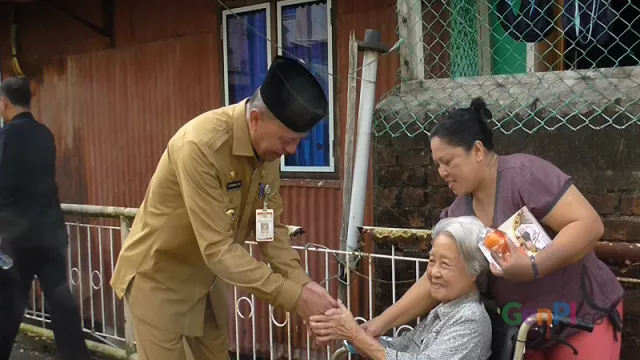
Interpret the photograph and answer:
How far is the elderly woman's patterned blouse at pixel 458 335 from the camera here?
2250 millimetres

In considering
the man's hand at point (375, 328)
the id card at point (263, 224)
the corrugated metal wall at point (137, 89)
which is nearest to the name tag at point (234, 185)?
the id card at point (263, 224)

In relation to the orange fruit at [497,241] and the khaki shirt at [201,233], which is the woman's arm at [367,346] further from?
the orange fruit at [497,241]

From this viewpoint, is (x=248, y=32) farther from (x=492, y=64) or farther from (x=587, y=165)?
(x=587, y=165)

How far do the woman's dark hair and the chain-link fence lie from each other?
83cm

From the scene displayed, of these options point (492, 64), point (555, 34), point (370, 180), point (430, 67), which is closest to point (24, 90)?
point (370, 180)

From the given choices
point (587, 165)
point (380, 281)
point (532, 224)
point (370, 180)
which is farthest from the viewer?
point (370, 180)

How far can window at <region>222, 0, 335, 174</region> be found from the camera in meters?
5.04

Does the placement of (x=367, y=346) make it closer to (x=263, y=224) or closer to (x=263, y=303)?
(x=263, y=224)

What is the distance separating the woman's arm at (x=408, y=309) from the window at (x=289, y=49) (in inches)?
96.8

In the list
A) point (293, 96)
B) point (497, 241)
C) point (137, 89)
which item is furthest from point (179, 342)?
point (137, 89)

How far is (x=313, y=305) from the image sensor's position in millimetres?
2568

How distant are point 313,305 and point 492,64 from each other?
217 cm

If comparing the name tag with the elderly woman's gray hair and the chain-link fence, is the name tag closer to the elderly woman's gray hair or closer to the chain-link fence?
the elderly woman's gray hair

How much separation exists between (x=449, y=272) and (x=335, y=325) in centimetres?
48
